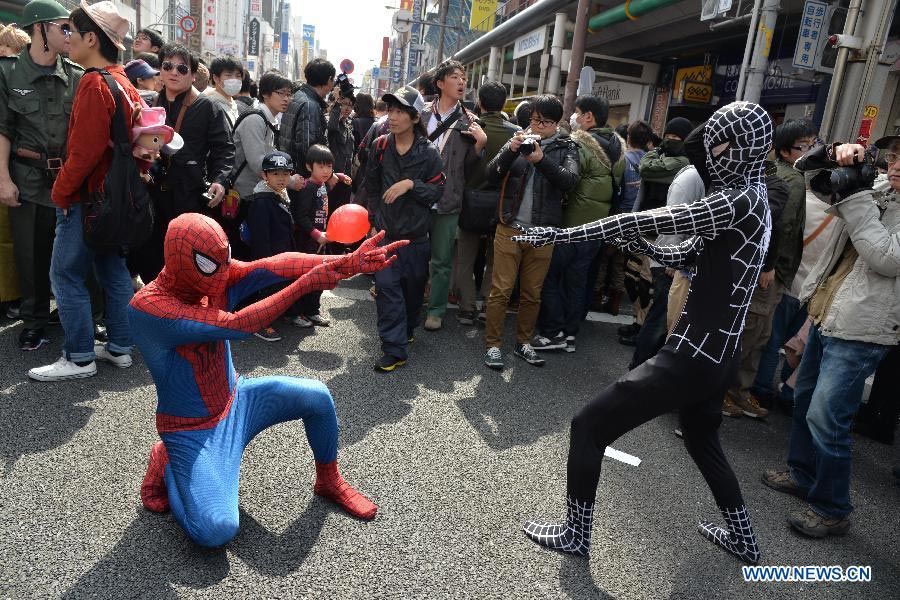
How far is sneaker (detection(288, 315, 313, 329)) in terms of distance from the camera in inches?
202

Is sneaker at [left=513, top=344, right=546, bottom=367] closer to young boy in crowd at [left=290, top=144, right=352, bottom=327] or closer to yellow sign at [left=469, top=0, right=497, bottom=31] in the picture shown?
young boy in crowd at [left=290, top=144, right=352, bottom=327]

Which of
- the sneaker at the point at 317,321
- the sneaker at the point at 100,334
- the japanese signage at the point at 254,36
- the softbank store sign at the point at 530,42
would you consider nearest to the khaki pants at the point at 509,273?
the sneaker at the point at 317,321

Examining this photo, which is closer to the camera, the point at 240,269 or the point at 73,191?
the point at 240,269

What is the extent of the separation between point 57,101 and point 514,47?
14.8m

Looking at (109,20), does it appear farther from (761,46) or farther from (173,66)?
(761,46)

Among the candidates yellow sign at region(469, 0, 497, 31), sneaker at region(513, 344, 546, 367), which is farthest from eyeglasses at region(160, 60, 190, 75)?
yellow sign at region(469, 0, 497, 31)

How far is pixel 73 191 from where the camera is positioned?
11.0 ft

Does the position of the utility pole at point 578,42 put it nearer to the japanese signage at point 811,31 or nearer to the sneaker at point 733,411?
the japanese signage at point 811,31

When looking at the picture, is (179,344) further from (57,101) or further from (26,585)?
(57,101)

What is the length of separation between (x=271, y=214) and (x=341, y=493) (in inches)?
104

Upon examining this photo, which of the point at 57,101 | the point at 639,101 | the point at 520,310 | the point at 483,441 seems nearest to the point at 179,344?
the point at 483,441

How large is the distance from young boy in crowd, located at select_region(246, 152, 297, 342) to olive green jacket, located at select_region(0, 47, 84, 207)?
1293mm

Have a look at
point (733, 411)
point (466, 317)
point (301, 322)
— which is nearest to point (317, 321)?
point (301, 322)

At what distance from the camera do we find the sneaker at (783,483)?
3.25 m
